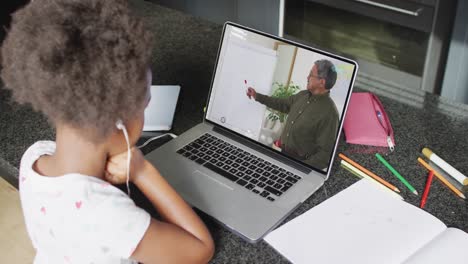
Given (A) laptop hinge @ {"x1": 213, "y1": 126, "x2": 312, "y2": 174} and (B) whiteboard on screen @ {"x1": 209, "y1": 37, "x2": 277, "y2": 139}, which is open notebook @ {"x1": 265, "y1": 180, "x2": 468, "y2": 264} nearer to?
(A) laptop hinge @ {"x1": 213, "y1": 126, "x2": 312, "y2": 174}

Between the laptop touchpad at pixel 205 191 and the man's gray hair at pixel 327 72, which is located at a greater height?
the man's gray hair at pixel 327 72

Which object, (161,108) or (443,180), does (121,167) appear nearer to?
(161,108)

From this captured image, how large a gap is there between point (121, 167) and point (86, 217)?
12 centimetres

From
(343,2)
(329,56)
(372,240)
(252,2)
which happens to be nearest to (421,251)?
(372,240)

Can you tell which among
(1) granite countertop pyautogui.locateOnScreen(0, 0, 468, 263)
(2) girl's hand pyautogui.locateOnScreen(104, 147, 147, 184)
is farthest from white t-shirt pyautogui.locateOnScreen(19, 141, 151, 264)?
(1) granite countertop pyautogui.locateOnScreen(0, 0, 468, 263)

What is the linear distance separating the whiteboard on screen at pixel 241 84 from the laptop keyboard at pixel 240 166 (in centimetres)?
5

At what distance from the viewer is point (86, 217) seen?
0.66 metres

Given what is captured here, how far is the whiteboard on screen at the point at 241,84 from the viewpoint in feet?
3.24

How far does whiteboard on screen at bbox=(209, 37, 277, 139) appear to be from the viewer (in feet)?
3.24

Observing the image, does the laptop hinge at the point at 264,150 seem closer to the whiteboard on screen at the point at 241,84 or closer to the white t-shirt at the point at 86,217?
the whiteboard on screen at the point at 241,84

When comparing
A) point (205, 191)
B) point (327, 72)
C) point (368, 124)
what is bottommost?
point (205, 191)

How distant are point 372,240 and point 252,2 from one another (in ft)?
6.38

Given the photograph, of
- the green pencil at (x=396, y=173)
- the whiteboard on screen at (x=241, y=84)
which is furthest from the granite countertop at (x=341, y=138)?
the whiteboard on screen at (x=241, y=84)

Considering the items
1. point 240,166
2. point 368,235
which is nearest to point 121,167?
Result: point 240,166
